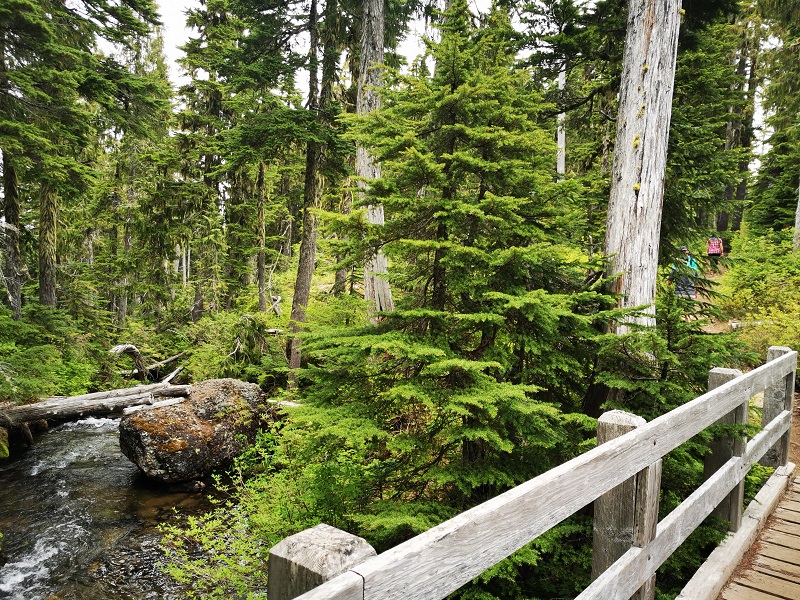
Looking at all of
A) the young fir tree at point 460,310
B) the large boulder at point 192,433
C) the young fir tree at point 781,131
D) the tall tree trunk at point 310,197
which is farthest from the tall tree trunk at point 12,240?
the young fir tree at point 781,131

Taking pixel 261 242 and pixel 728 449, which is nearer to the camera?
pixel 728 449

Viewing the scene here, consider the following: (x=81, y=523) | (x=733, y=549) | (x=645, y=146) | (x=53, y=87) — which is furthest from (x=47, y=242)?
(x=733, y=549)

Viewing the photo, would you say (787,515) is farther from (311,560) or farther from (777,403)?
(311,560)

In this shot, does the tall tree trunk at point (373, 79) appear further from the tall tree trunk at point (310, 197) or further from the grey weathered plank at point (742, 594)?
the grey weathered plank at point (742, 594)

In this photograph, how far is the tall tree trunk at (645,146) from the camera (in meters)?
5.08

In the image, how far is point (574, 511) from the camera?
5.97ft

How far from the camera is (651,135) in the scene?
5133 mm

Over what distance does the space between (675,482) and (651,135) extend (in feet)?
12.1

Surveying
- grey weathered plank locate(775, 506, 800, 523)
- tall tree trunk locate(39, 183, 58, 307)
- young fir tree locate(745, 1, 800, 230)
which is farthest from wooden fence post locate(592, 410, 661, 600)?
tall tree trunk locate(39, 183, 58, 307)

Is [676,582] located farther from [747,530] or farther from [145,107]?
[145,107]

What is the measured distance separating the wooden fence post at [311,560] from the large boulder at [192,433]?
790 cm

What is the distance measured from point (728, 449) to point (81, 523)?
872cm

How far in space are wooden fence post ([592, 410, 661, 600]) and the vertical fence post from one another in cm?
345

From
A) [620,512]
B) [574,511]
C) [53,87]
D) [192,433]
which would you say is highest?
[53,87]
